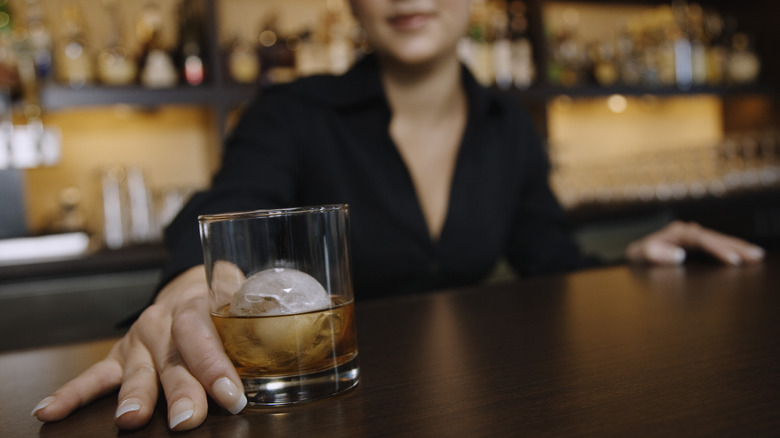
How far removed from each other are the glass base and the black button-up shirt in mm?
677

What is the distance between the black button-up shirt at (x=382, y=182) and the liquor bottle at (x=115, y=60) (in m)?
1.03

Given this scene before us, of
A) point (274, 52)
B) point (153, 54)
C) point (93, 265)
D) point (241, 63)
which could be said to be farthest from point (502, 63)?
point (93, 265)

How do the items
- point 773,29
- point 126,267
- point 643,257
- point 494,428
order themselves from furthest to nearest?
1. point 773,29
2. point 126,267
3. point 643,257
4. point 494,428

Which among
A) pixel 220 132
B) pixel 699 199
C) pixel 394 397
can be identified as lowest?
pixel 699 199

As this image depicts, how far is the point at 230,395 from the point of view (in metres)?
0.37

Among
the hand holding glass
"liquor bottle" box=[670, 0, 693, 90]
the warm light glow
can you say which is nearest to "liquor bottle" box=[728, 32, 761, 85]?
"liquor bottle" box=[670, 0, 693, 90]

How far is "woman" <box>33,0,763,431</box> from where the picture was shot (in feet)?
3.46

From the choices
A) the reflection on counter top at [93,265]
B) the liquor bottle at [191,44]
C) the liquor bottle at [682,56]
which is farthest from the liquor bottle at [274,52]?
the liquor bottle at [682,56]

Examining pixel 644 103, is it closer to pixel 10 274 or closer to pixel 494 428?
pixel 10 274

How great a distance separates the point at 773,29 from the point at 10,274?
3061 mm

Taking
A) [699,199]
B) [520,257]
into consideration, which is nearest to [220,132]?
[520,257]

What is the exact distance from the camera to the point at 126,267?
5.94 feet

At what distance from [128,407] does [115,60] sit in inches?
74.4

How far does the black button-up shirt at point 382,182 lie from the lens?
1146mm
